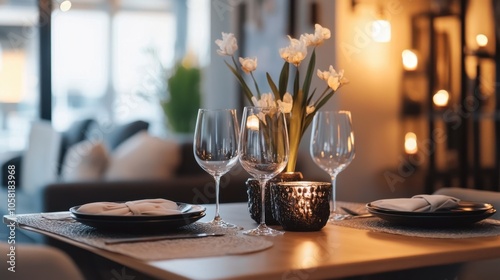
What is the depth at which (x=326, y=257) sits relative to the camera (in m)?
1.17

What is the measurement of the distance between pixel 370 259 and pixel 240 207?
2.88ft

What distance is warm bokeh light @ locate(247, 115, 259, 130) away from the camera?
143 cm

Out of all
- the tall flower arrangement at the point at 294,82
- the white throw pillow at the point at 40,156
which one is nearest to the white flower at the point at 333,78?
the tall flower arrangement at the point at 294,82

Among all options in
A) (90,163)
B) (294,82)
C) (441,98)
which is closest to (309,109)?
(294,82)

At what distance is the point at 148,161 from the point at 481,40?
2.18 m

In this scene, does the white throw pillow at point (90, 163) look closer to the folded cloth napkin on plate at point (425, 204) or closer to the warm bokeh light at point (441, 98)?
the warm bokeh light at point (441, 98)

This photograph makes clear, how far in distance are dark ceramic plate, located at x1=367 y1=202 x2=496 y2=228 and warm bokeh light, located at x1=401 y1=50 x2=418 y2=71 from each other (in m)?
3.45

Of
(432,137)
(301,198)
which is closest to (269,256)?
(301,198)

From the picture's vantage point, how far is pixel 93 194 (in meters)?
3.27

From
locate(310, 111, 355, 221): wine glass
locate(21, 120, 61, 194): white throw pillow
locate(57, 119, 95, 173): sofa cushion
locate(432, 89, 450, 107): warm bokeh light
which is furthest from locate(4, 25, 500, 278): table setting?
locate(57, 119, 95, 173): sofa cushion

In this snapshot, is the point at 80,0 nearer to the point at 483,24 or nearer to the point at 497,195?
the point at 483,24

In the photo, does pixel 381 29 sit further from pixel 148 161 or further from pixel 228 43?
pixel 228 43

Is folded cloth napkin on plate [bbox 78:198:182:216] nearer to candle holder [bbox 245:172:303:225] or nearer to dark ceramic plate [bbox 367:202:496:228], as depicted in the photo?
candle holder [bbox 245:172:303:225]

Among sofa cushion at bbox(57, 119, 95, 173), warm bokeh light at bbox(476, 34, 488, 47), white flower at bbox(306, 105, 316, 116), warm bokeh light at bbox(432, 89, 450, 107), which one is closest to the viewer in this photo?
white flower at bbox(306, 105, 316, 116)
